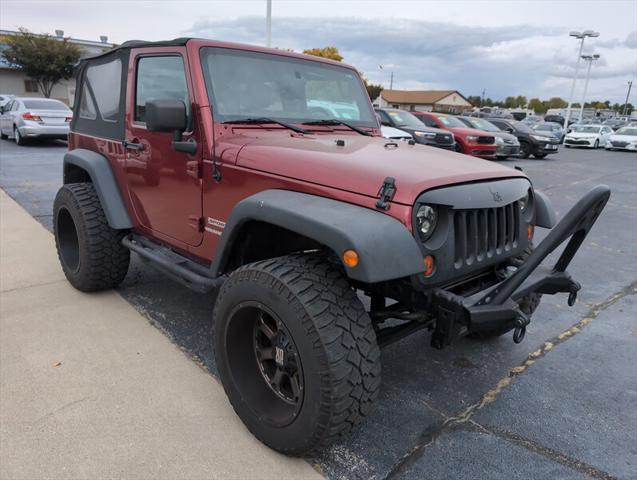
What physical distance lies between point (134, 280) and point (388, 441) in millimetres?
2845

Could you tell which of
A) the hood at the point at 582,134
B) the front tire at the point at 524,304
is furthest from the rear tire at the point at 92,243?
the hood at the point at 582,134

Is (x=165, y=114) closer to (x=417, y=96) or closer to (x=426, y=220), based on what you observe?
(x=426, y=220)

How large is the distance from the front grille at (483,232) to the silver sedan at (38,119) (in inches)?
533

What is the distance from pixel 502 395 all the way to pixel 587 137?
26.2 meters

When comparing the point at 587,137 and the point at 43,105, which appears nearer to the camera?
the point at 43,105

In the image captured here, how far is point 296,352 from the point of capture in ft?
6.69

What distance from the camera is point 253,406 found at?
93.1 inches

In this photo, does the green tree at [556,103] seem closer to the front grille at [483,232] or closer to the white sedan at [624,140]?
the white sedan at [624,140]

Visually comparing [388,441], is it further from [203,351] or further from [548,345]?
[548,345]

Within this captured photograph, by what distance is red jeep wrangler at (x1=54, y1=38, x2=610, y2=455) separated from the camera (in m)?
2.00

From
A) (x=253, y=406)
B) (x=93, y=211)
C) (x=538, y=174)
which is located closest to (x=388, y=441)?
(x=253, y=406)

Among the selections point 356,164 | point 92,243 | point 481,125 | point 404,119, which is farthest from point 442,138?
point 356,164

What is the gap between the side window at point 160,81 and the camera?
2980mm

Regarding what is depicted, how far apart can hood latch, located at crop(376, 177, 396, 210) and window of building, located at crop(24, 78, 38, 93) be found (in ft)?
Result: 140
